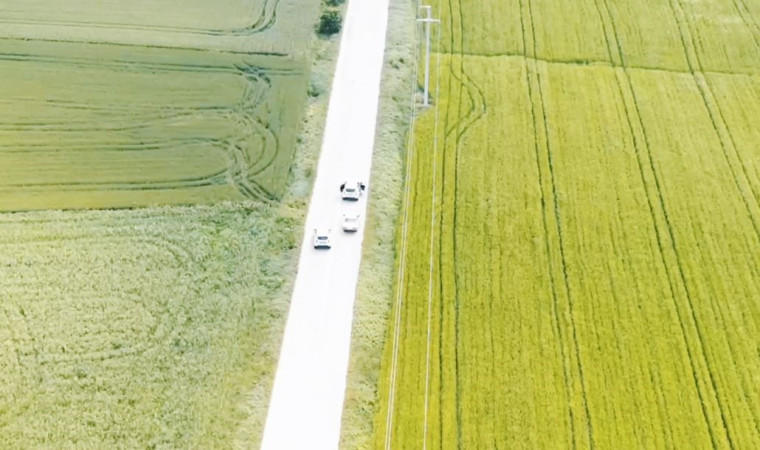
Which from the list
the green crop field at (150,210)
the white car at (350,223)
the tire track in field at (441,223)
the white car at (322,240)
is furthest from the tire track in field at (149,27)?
the white car at (322,240)

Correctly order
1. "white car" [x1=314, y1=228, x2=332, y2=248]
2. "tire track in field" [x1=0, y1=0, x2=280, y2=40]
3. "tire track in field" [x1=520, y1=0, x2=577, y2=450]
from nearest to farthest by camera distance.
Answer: "tire track in field" [x1=520, y1=0, x2=577, y2=450]
"white car" [x1=314, y1=228, x2=332, y2=248]
"tire track in field" [x1=0, y1=0, x2=280, y2=40]

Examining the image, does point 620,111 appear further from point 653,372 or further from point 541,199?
point 653,372

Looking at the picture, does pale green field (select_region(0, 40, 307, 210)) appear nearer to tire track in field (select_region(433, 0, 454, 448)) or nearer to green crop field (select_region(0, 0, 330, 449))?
green crop field (select_region(0, 0, 330, 449))

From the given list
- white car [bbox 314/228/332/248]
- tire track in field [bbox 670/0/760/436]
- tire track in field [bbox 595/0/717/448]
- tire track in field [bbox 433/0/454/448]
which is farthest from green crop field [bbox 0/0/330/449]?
tire track in field [bbox 670/0/760/436]

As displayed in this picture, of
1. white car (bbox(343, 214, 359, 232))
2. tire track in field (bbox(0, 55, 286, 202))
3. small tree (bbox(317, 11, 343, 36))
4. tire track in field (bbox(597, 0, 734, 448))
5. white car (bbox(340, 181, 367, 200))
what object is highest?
small tree (bbox(317, 11, 343, 36))

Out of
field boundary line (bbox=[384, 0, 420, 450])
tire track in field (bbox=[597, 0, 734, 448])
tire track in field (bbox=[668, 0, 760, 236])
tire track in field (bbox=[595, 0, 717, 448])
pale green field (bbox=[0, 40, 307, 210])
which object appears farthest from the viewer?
tire track in field (bbox=[668, 0, 760, 236])

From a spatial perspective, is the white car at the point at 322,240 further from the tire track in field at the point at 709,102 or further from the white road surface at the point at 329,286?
the tire track in field at the point at 709,102
